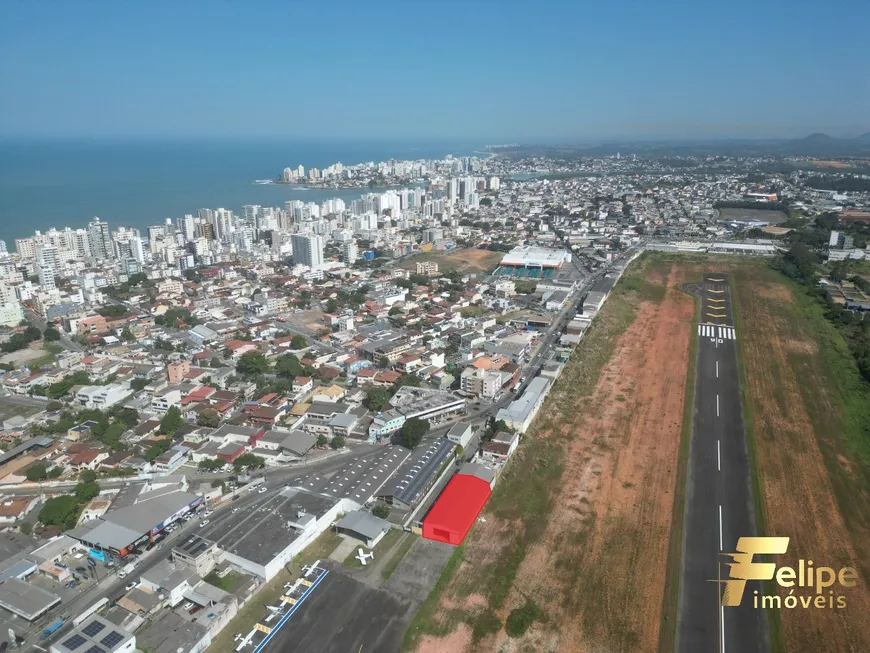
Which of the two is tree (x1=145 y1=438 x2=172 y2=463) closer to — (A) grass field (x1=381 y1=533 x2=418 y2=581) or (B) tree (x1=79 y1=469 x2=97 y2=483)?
(B) tree (x1=79 y1=469 x2=97 y2=483)

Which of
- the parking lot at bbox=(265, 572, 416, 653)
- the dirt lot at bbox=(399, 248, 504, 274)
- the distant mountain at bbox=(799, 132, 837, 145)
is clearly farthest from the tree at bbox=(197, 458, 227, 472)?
the distant mountain at bbox=(799, 132, 837, 145)

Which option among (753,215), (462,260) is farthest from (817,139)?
(462,260)

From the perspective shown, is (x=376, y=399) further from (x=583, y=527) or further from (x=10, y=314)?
(x=10, y=314)

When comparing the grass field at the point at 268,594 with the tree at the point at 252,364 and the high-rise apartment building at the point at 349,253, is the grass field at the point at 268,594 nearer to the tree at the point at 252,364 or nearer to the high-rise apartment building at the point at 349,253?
the tree at the point at 252,364

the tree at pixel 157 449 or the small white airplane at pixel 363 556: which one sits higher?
the tree at pixel 157 449

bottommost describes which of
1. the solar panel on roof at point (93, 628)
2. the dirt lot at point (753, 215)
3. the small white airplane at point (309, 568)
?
the small white airplane at point (309, 568)
